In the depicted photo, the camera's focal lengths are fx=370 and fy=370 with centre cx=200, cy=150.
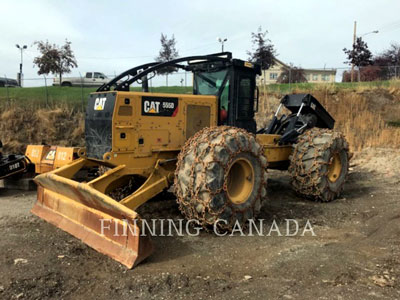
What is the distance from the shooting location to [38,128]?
44.2 feet

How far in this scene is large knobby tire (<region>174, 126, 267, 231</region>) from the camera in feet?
15.7

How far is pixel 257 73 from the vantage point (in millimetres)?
6566

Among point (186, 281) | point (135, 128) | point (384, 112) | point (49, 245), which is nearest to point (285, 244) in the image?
point (186, 281)

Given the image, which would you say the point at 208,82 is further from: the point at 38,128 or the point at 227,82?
the point at 38,128

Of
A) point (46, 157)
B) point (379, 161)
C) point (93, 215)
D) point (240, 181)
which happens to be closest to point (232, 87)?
point (240, 181)

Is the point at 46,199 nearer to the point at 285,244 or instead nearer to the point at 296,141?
the point at 285,244

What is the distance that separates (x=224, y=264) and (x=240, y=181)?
162 cm

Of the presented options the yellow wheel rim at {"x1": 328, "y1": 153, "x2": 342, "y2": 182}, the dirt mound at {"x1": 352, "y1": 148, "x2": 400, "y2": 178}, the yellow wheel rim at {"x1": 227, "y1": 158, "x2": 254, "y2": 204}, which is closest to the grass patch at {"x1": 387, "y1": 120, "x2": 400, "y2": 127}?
the dirt mound at {"x1": 352, "y1": 148, "x2": 400, "y2": 178}

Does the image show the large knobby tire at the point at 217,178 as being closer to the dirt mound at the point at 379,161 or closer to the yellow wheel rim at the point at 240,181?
the yellow wheel rim at the point at 240,181

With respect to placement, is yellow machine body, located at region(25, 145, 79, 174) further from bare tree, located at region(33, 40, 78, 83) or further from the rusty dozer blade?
bare tree, located at region(33, 40, 78, 83)

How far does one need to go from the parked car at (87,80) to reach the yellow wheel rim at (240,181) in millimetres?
25124

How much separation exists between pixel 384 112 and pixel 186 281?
43.3 ft

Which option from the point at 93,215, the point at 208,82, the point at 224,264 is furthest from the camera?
the point at 208,82

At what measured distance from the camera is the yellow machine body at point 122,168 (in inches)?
180
